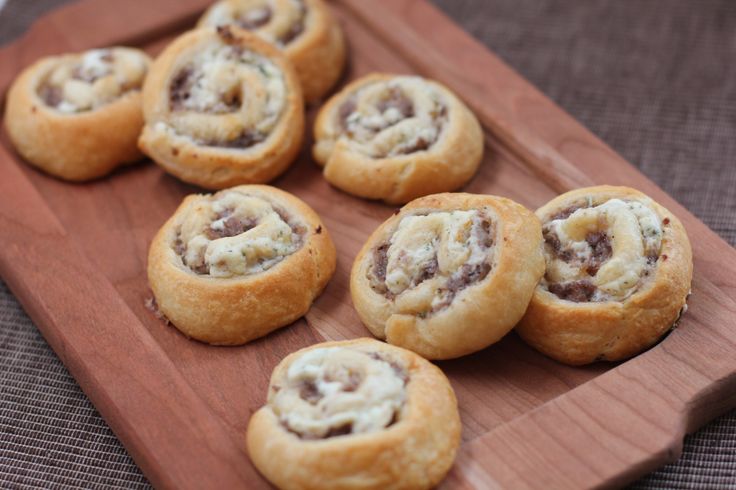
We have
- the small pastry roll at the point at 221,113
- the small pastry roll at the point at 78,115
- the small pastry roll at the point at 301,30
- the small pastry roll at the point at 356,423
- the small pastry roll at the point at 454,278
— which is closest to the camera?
the small pastry roll at the point at 356,423

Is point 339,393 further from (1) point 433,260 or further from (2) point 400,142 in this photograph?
(2) point 400,142

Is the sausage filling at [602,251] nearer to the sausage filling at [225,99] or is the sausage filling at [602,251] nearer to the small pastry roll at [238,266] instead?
the small pastry roll at [238,266]

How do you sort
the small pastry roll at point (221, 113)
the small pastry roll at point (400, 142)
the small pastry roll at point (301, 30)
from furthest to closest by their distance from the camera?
the small pastry roll at point (301, 30), the small pastry roll at point (221, 113), the small pastry roll at point (400, 142)

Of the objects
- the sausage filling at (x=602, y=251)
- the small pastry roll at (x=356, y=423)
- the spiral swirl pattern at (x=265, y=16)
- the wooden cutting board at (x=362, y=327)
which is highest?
the spiral swirl pattern at (x=265, y=16)

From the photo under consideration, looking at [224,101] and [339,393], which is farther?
[224,101]

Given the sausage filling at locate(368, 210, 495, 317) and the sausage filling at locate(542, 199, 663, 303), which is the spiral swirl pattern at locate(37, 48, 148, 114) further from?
the sausage filling at locate(542, 199, 663, 303)

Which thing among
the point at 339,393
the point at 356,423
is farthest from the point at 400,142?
the point at 356,423

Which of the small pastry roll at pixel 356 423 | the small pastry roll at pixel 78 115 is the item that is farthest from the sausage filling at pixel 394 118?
the small pastry roll at pixel 356 423
